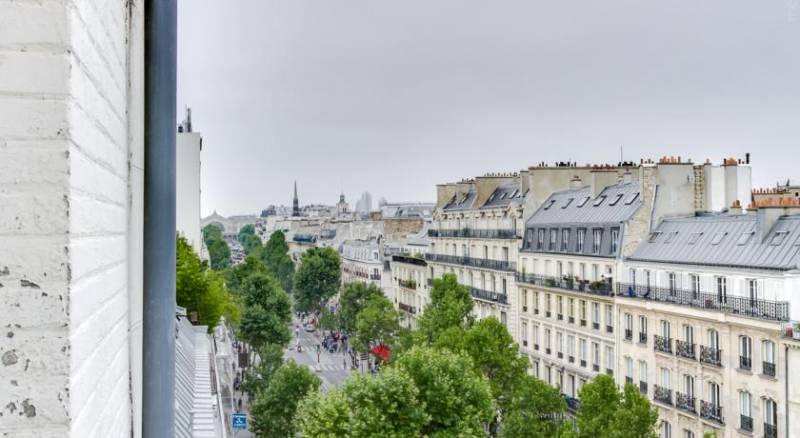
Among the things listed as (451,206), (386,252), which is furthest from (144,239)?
(386,252)

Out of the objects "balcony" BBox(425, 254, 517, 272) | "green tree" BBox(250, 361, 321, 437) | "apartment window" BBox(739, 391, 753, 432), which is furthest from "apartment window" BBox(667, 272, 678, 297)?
"green tree" BBox(250, 361, 321, 437)

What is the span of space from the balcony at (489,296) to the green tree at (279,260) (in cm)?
6862

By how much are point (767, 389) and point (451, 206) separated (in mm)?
36436

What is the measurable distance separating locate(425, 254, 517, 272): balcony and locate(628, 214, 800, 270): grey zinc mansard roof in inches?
513

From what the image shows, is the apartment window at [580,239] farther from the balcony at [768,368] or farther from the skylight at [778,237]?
the balcony at [768,368]

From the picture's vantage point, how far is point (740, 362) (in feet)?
95.2

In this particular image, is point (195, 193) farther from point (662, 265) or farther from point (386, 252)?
point (386, 252)

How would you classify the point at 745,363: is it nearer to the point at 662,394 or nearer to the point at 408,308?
the point at 662,394

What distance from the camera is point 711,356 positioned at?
3042 cm

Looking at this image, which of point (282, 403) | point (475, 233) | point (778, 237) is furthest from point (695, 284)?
point (475, 233)

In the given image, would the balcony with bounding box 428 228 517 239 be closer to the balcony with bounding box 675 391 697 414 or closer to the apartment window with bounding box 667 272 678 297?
the apartment window with bounding box 667 272 678 297

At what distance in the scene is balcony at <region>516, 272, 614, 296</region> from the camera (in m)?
38.4

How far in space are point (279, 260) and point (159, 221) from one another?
12351 centimetres

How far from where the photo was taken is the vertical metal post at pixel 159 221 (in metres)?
3.89
